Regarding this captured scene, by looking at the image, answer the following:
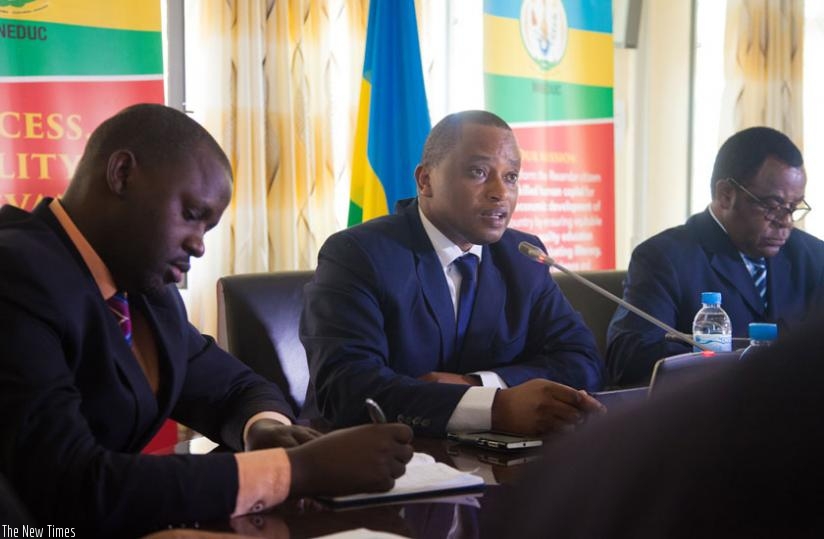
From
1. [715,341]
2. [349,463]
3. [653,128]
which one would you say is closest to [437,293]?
[715,341]

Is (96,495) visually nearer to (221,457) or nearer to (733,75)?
(221,457)

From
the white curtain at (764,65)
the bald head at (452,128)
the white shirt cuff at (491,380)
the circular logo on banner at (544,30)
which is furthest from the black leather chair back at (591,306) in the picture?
the white curtain at (764,65)

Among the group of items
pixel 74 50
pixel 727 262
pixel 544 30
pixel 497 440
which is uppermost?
pixel 544 30

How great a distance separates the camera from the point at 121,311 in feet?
5.50

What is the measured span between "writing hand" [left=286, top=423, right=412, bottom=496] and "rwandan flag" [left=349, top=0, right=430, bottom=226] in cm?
268

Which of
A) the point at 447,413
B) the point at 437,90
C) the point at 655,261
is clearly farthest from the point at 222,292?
the point at 437,90

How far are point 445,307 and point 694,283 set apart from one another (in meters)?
1.06

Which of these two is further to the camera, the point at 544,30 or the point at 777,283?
the point at 544,30

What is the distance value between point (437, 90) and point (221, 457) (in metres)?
3.88

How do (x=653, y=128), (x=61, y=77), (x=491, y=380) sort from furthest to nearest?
(x=653, y=128) → (x=61, y=77) → (x=491, y=380)

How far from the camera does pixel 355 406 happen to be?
212cm

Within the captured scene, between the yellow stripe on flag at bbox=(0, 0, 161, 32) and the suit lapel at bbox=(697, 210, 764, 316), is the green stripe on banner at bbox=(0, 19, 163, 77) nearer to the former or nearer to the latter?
the yellow stripe on flag at bbox=(0, 0, 161, 32)

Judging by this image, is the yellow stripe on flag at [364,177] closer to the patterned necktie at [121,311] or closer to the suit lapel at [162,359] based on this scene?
the suit lapel at [162,359]

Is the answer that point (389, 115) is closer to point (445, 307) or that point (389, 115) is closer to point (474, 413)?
point (445, 307)
